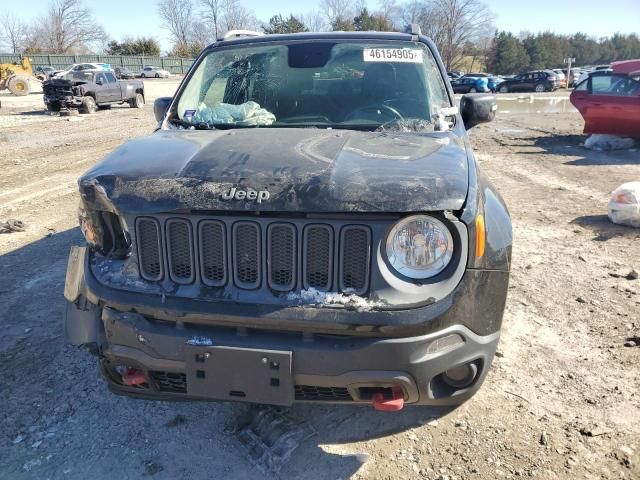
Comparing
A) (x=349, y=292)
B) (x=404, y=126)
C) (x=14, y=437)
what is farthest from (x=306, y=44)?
(x=14, y=437)

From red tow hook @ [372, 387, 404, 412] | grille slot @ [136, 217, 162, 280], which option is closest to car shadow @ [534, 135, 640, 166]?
red tow hook @ [372, 387, 404, 412]

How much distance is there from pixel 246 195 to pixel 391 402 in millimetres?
1044

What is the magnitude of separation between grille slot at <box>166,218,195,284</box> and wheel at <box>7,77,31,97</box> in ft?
104

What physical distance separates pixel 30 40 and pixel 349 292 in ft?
316

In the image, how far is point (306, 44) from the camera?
3.96 m

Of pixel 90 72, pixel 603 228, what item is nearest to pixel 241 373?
pixel 603 228

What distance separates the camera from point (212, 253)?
7.47 feet

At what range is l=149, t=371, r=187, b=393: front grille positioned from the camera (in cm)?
238

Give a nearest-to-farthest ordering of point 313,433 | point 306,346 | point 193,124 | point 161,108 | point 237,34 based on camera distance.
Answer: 1. point 306,346
2. point 313,433
3. point 193,124
4. point 161,108
5. point 237,34

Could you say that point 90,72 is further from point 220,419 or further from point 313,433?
point 313,433

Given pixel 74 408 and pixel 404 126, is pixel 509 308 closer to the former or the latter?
pixel 404 126

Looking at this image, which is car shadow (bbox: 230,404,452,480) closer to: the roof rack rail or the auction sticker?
the auction sticker

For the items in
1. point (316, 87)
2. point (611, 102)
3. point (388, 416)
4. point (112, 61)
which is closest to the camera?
point (388, 416)

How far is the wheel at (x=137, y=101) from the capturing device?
24.4 m
